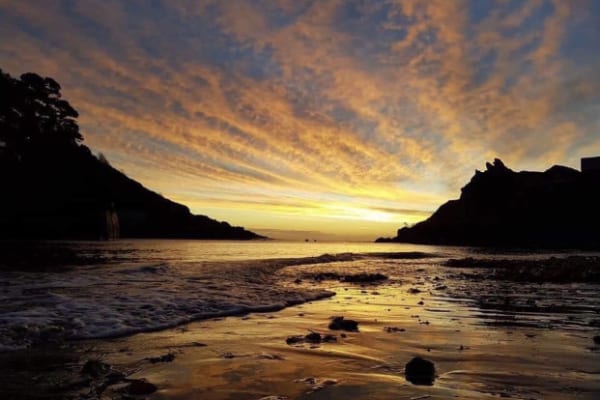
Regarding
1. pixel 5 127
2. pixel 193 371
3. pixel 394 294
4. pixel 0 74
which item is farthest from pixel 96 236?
pixel 193 371

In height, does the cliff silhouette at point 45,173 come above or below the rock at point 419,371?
above

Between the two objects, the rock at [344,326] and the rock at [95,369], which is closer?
the rock at [95,369]

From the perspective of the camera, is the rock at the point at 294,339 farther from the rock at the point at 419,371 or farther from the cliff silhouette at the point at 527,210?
the cliff silhouette at the point at 527,210

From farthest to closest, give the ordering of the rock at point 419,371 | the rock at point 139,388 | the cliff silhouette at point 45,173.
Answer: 1. the cliff silhouette at point 45,173
2. the rock at point 419,371
3. the rock at point 139,388

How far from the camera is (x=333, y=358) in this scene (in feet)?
20.0

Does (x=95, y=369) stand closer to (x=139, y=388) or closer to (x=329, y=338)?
(x=139, y=388)

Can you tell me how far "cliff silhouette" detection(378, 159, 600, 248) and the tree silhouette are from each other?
122 meters

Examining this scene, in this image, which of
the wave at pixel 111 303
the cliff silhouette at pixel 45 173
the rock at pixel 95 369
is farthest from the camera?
the cliff silhouette at pixel 45 173

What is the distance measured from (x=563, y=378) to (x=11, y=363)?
22.9 feet

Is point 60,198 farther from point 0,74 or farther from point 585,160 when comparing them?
point 585,160

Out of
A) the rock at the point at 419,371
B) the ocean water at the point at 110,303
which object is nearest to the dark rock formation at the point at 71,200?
the ocean water at the point at 110,303

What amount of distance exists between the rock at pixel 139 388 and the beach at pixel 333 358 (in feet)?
0.08

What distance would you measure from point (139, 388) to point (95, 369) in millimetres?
1073

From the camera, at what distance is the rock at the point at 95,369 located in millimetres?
5164
